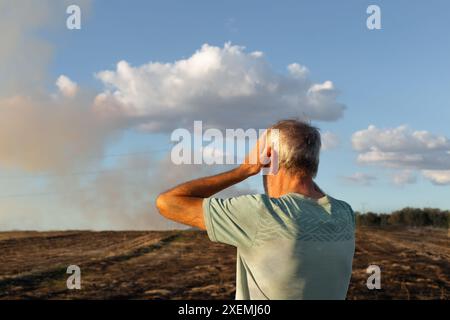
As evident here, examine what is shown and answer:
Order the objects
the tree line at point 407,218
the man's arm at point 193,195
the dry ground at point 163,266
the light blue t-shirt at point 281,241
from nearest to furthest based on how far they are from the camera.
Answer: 1. the light blue t-shirt at point 281,241
2. the man's arm at point 193,195
3. the dry ground at point 163,266
4. the tree line at point 407,218

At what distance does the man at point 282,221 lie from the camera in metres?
1.94

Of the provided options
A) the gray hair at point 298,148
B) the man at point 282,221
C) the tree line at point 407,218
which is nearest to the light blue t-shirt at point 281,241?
the man at point 282,221

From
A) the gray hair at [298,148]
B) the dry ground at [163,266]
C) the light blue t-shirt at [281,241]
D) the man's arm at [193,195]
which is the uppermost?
the gray hair at [298,148]

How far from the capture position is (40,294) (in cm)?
1047

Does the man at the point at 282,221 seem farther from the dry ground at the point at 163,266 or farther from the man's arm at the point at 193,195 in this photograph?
the dry ground at the point at 163,266

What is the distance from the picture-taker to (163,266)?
1381 centimetres

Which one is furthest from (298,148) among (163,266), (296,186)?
(163,266)

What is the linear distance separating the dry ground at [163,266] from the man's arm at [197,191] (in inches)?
326

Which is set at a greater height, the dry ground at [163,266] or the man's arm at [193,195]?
the man's arm at [193,195]

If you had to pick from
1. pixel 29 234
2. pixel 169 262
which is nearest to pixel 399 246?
pixel 169 262

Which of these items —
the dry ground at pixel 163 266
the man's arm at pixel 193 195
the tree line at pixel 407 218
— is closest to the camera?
the man's arm at pixel 193 195

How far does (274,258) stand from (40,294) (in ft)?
32.0
